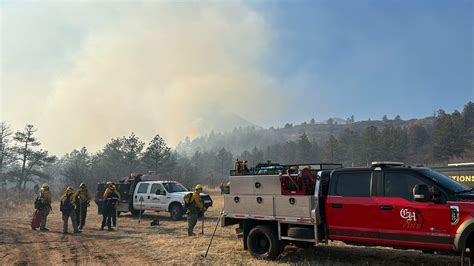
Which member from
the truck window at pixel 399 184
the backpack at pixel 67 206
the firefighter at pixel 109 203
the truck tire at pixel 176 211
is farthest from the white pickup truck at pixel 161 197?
the truck window at pixel 399 184

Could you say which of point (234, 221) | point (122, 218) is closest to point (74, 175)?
point (122, 218)

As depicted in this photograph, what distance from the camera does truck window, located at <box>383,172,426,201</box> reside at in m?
7.55

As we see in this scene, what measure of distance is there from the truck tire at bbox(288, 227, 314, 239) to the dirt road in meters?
0.59

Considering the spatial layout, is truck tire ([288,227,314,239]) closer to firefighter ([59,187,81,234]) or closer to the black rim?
the black rim

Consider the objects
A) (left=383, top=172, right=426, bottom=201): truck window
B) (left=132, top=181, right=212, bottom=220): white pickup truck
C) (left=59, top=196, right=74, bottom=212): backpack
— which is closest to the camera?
(left=383, top=172, right=426, bottom=201): truck window

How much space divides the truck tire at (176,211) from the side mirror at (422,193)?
1371 centimetres

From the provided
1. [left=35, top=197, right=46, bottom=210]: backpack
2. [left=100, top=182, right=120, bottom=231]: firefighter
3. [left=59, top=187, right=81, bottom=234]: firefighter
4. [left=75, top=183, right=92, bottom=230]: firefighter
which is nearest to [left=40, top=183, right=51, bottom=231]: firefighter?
[left=35, top=197, right=46, bottom=210]: backpack

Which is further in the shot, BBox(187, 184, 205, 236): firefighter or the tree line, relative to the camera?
the tree line

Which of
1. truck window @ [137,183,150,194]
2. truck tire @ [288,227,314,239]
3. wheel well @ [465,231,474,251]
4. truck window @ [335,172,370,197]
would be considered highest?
truck window @ [335,172,370,197]

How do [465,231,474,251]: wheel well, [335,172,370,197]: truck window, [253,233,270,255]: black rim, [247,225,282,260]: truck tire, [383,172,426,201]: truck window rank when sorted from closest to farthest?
[465,231,474,251]: wheel well, [383,172,426,201]: truck window, [335,172,370,197]: truck window, [247,225,282,260]: truck tire, [253,233,270,255]: black rim

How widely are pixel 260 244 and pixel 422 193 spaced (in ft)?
13.8

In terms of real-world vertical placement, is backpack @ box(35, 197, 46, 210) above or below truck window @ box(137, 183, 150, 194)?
below

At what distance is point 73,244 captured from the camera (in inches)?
503

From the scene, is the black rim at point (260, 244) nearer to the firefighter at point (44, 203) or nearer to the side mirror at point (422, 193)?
the side mirror at point (422, 193)
